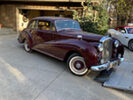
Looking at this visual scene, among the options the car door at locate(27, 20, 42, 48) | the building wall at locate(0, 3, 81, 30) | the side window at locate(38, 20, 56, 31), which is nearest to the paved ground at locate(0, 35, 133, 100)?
the car door at locate(27, 20, 42, 48)

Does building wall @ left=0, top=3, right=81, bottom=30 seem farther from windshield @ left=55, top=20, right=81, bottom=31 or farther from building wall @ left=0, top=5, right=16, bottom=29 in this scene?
windshield @ left=55, top=20, right=81, bottom=31

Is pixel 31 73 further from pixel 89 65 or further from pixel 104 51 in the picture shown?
pixel 104 51

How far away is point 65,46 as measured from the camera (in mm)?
4234

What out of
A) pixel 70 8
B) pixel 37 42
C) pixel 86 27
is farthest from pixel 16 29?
pixel 37 42

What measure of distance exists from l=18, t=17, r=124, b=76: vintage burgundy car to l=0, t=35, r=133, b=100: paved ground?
40cm

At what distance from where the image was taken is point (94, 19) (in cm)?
934

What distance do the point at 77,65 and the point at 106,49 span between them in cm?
95

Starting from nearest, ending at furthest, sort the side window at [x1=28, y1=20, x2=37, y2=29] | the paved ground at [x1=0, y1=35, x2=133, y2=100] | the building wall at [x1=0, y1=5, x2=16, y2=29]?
the paved ground at [x1=0, y1=35, x2=133, y2=100], the side window at [x1=28, y1=20, x2=37, y2=29], the building wall at [x1=0, y1=5, x2=16, y2=29]

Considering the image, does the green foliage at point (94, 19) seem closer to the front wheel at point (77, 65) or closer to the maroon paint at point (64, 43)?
the maroon paint at point (64, 43)

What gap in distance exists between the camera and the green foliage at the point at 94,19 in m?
9.12

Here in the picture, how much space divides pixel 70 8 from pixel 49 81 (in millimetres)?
8072

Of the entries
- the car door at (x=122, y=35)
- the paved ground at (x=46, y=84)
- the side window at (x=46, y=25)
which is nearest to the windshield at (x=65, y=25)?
the side window at (x=46, y=25)

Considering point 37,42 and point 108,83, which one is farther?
point 37,42

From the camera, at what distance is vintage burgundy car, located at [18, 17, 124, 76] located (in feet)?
12.0
